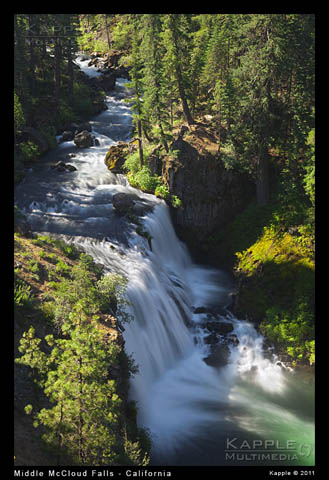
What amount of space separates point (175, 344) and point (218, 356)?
7.50 ft

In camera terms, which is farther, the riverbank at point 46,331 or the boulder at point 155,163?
the boulder at point 155,163

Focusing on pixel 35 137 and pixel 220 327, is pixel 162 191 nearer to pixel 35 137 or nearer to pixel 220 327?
pixel 220 327

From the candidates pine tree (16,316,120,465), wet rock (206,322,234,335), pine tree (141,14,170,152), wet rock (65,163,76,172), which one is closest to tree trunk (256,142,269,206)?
pine tree (141,14,170,152)

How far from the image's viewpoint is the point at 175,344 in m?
16.1

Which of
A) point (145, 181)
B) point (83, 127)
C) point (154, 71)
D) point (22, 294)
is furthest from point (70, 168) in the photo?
point (22, 294)

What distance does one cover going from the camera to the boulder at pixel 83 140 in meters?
28.6

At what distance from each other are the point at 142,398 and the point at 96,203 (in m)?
13.2

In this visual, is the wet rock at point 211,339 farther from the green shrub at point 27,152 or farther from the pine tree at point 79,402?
the green shrub at point 27,152

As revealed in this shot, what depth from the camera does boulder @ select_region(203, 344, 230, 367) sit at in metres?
16.1

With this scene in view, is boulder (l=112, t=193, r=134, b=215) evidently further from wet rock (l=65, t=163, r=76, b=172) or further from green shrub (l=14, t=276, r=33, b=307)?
green shrub (l=14, t=276, r=33, b=307)

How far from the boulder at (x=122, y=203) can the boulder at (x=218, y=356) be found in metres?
9.86

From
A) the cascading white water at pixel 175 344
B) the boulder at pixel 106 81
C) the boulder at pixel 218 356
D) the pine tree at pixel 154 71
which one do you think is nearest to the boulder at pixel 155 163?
the pine tree at pixel 154 71
